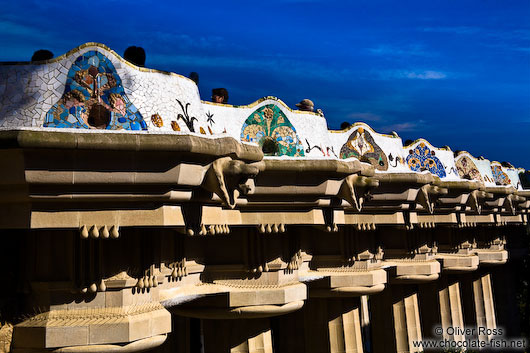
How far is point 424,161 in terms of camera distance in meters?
22.1

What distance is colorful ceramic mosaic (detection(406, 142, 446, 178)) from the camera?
21.2 m

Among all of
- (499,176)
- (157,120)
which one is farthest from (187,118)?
(499,176)

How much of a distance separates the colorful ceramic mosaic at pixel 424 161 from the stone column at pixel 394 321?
4.28 meters

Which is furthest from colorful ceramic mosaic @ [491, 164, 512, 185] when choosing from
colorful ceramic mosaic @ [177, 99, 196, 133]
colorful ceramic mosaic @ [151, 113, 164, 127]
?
colorful ceramic mosaic @ [151, 113, 164, 127]

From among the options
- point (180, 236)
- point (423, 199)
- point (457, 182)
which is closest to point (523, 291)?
point (457, 182)

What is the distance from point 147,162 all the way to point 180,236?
2969 mm

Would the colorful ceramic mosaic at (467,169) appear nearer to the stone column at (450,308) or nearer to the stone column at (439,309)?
the stone column at (439,309)

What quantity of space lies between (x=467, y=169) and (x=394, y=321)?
8104mm

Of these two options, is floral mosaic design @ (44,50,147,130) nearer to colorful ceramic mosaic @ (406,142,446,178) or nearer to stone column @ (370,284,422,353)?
colorful ceramic mosaic @ (406,142,446,178)

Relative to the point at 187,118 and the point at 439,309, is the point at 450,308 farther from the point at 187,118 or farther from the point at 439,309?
the point at 187,118

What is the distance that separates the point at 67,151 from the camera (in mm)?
8211

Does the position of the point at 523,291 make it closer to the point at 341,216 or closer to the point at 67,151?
the point at 341,216

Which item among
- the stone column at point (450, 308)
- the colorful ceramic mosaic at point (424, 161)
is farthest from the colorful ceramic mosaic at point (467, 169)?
the stone column at point (450, 308)

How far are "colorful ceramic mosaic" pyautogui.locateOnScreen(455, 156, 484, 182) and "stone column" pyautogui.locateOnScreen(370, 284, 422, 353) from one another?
19.8 feet
